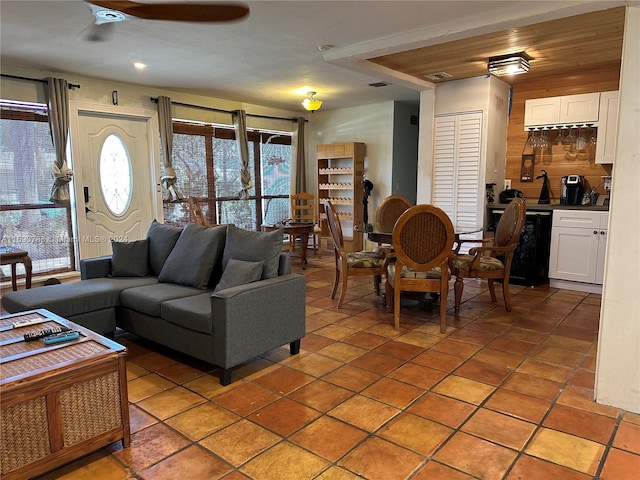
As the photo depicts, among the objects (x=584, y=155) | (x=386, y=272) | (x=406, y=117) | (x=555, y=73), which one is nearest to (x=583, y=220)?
(x=584, y=155)

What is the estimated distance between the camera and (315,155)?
785cm

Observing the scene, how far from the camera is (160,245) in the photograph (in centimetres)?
366

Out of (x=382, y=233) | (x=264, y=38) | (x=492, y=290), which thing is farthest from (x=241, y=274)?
(x=492, y=290)

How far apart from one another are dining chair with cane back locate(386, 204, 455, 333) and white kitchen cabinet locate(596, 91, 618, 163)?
2568 mm

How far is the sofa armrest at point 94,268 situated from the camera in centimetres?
359

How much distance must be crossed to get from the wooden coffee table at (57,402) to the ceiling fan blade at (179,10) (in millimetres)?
1649

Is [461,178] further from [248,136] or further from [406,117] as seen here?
[248,136]

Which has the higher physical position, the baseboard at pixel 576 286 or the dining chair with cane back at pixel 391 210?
the dining chair with cane back at pixel 391 210

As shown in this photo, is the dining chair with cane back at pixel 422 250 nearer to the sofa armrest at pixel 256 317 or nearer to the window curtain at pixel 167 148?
the sofa armrest at pixel 256 317

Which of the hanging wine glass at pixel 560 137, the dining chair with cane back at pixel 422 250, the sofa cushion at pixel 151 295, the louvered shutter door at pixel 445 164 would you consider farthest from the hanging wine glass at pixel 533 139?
the sofa cushion at pixel 151 295

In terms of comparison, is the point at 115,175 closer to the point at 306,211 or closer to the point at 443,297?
the point at 306,211

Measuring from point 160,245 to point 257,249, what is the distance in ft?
3.68

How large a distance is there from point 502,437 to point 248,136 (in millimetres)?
6013

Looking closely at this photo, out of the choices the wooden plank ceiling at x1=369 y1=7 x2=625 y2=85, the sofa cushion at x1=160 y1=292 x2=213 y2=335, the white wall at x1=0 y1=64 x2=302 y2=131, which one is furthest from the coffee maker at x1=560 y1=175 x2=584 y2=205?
the white wall at x1=0 y1=64 x2=302 y2=131
